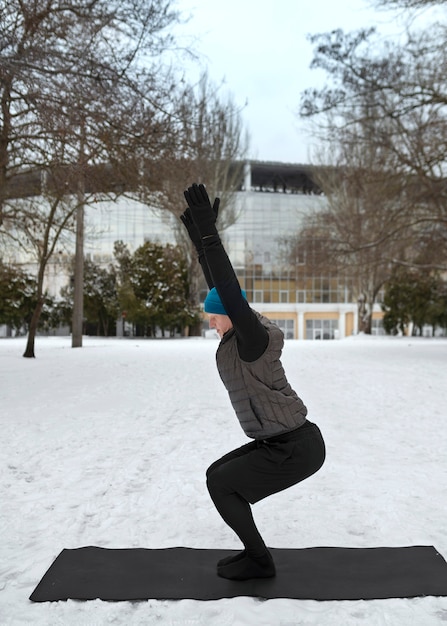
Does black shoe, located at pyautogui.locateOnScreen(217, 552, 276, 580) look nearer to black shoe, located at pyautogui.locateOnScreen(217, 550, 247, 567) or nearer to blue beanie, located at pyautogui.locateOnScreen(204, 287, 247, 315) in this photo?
black shoe, located at pyautogui.locateOnScreen(217, 550, 247, 567)

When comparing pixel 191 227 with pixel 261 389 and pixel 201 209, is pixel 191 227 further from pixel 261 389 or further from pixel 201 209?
pixel 261 389

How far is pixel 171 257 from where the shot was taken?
39.7 m

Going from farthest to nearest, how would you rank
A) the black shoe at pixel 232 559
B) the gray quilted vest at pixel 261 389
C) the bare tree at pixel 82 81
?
the bare tree at pixel 82 81 < the black shoe at pixel 232 559 < the gray quilted vest at pixel 261 389

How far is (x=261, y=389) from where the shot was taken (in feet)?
11.0

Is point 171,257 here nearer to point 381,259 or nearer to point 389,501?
point 381,259

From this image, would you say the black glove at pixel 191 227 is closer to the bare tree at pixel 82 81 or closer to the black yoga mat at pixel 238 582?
the black yoga mat at pixel 238 582

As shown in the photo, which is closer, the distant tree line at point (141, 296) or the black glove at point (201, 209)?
the black glove at point (201, 209)

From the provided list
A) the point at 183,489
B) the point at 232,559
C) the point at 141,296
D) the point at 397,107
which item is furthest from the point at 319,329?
the point at 232,559

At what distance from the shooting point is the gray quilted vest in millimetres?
3334

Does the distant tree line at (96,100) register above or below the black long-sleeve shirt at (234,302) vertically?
above

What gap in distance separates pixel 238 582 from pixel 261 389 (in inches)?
50.2

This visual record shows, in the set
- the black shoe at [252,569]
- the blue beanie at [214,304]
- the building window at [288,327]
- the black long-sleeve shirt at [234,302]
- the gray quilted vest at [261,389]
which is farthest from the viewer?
the building window at [288,327]

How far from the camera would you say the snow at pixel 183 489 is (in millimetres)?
3355

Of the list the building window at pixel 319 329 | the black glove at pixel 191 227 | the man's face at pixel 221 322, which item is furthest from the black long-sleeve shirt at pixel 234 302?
the building window at pixel 319 329
